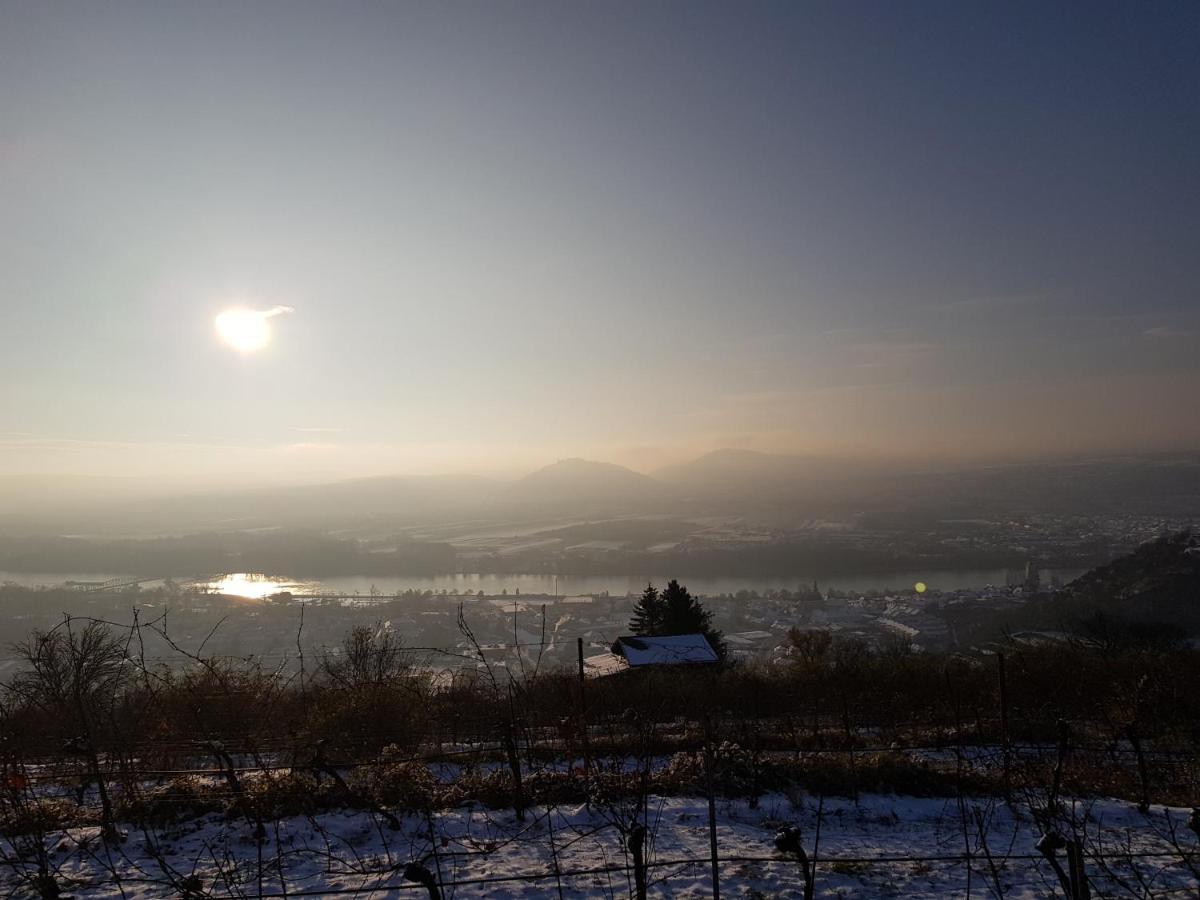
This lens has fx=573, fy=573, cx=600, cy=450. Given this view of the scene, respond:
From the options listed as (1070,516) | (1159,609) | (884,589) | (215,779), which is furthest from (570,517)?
(215,779)

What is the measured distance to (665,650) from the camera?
17156mm

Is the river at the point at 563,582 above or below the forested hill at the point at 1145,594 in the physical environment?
below

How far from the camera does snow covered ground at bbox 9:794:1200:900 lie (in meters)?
4.20

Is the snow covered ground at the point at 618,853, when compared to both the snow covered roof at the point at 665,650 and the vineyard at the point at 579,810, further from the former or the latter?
the snow covered roof at the point at 665,650

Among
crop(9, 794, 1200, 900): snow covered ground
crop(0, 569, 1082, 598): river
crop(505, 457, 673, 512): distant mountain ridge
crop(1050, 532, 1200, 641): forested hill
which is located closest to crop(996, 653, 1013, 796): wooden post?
crop(9, 794, 1200, 900): snow covered ground

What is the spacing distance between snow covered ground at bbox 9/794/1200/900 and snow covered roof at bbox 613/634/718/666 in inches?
413

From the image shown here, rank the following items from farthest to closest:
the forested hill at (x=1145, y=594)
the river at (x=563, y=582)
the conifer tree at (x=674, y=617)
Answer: the river at (x=563, y=582) < the forested hill at (x=1145, y=594) < the conifer tree at (x=674, y=617)

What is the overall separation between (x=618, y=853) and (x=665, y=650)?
12.8m

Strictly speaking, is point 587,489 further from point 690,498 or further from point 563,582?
point 563,582

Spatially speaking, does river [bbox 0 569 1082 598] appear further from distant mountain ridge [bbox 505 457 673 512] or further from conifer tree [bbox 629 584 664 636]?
distant mountain ridge [bbox 505 457 673 512]

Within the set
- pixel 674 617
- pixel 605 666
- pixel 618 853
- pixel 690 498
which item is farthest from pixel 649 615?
pixel 690 498

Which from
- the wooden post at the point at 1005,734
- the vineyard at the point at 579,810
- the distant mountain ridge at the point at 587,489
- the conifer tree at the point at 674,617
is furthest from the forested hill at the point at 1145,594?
the distant mountain ridge at the point at 587,489

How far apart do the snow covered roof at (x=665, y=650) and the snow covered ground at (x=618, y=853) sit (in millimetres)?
10486

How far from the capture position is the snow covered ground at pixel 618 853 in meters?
4.20
